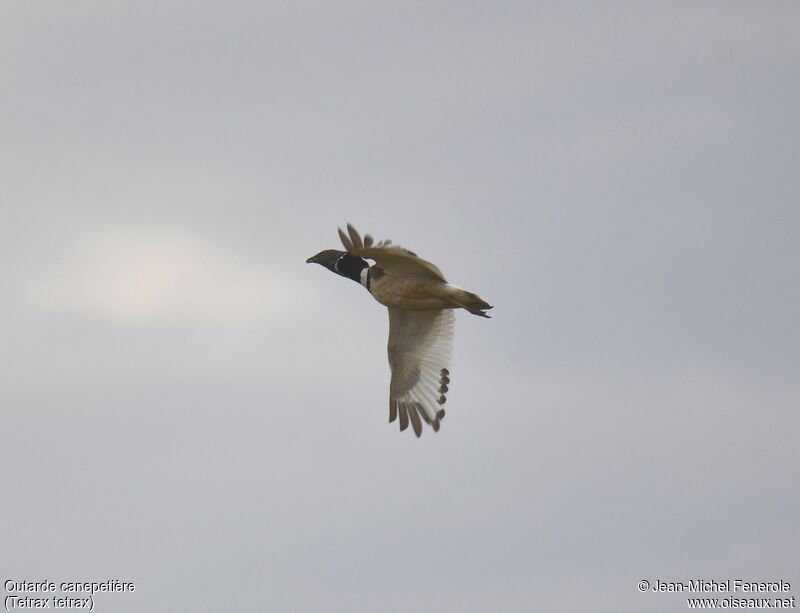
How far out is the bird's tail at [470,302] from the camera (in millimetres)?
16406

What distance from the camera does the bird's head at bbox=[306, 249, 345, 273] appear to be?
18812 mm

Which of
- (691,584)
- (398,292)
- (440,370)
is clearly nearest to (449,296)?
(398,292)

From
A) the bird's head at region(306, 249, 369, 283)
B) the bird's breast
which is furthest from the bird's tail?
the bird's head at region(306, 249, 369, 283)

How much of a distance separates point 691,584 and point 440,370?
17.6 feet

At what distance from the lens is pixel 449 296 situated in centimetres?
1675

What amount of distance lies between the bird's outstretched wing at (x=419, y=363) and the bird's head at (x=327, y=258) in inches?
50.8

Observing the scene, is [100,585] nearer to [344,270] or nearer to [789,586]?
[344,270]

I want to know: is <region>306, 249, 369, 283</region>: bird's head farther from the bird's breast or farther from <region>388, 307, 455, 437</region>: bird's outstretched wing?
<region>388, 307, 455, 437</region>: bird's outstretched wing

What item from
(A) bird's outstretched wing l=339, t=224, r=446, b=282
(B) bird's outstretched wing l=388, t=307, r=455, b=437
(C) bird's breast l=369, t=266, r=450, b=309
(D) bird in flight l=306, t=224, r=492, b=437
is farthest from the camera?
(B) bird's outstretched wing l=388, t=307, r=455, b=437

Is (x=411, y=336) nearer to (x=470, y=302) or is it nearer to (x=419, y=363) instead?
(x=419, y=363)

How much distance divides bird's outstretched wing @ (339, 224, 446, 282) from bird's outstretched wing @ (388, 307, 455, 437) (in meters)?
1.62

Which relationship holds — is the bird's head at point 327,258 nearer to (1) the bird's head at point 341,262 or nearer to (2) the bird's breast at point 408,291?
(1) the bird's head at point 341,262

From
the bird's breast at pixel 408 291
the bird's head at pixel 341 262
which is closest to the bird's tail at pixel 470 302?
the bird's breast at pixel 408 291

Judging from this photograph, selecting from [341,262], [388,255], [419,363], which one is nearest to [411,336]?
[419,363]
